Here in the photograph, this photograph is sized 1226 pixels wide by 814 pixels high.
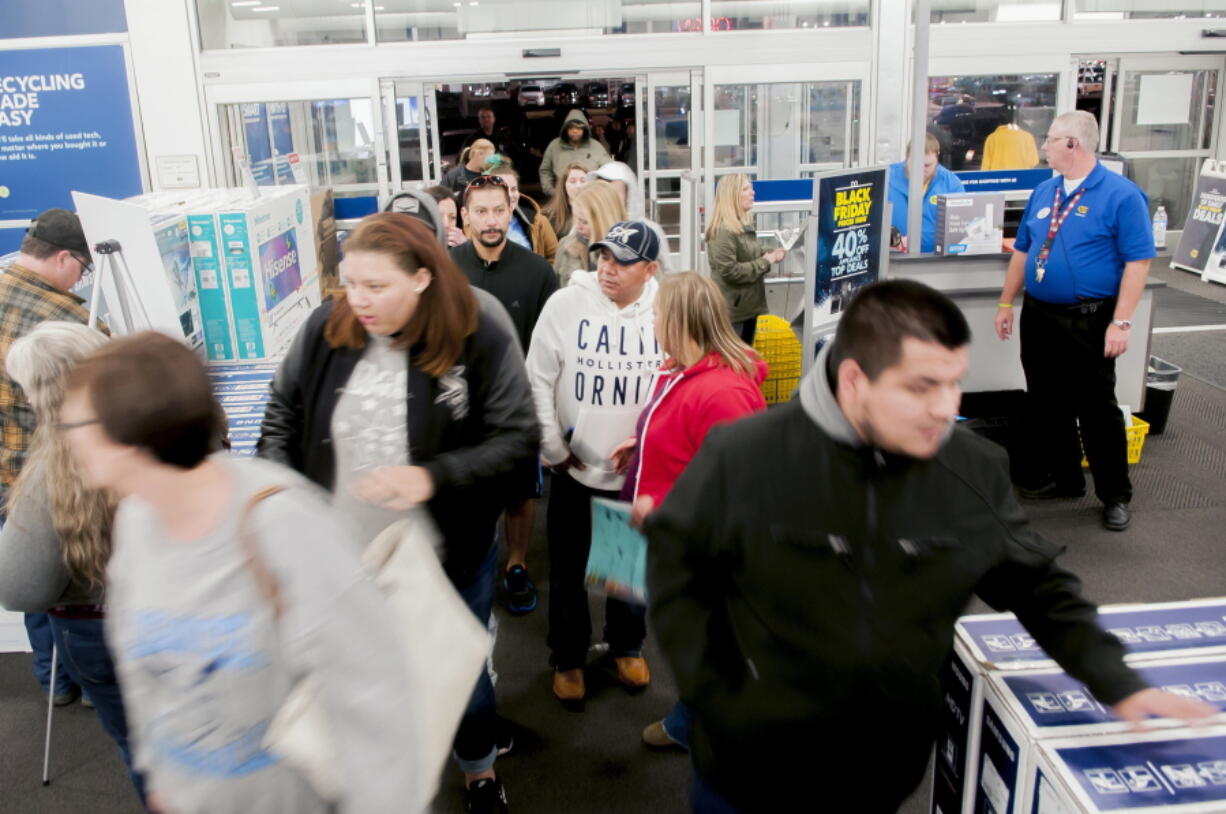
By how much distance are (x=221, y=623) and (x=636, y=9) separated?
7312 mm

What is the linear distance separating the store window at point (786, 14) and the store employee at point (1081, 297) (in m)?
3.83

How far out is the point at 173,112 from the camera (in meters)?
7.35

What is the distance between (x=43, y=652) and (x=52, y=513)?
1704mm

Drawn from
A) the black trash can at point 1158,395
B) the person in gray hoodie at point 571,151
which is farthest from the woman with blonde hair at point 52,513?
the person in gray hoodie at point 571,151

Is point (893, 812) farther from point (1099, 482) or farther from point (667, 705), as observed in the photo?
point (1099, 482)

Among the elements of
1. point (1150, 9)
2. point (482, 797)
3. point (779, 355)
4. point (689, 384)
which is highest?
point (1150, 9)

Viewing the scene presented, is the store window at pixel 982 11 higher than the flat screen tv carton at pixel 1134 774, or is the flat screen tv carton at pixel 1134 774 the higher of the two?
the store window at pixel 982 11

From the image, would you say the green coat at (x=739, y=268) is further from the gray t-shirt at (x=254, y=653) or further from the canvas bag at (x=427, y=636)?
the gray t-shirt at (x=254, y=653)

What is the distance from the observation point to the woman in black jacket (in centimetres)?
214

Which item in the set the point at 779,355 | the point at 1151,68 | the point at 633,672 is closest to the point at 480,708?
the point at 633,672

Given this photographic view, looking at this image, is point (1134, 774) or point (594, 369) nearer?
point (1134, 774)

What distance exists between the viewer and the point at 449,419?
2.25m

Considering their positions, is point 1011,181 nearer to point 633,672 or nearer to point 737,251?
point 737,251

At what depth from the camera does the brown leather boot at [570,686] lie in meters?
3.36
